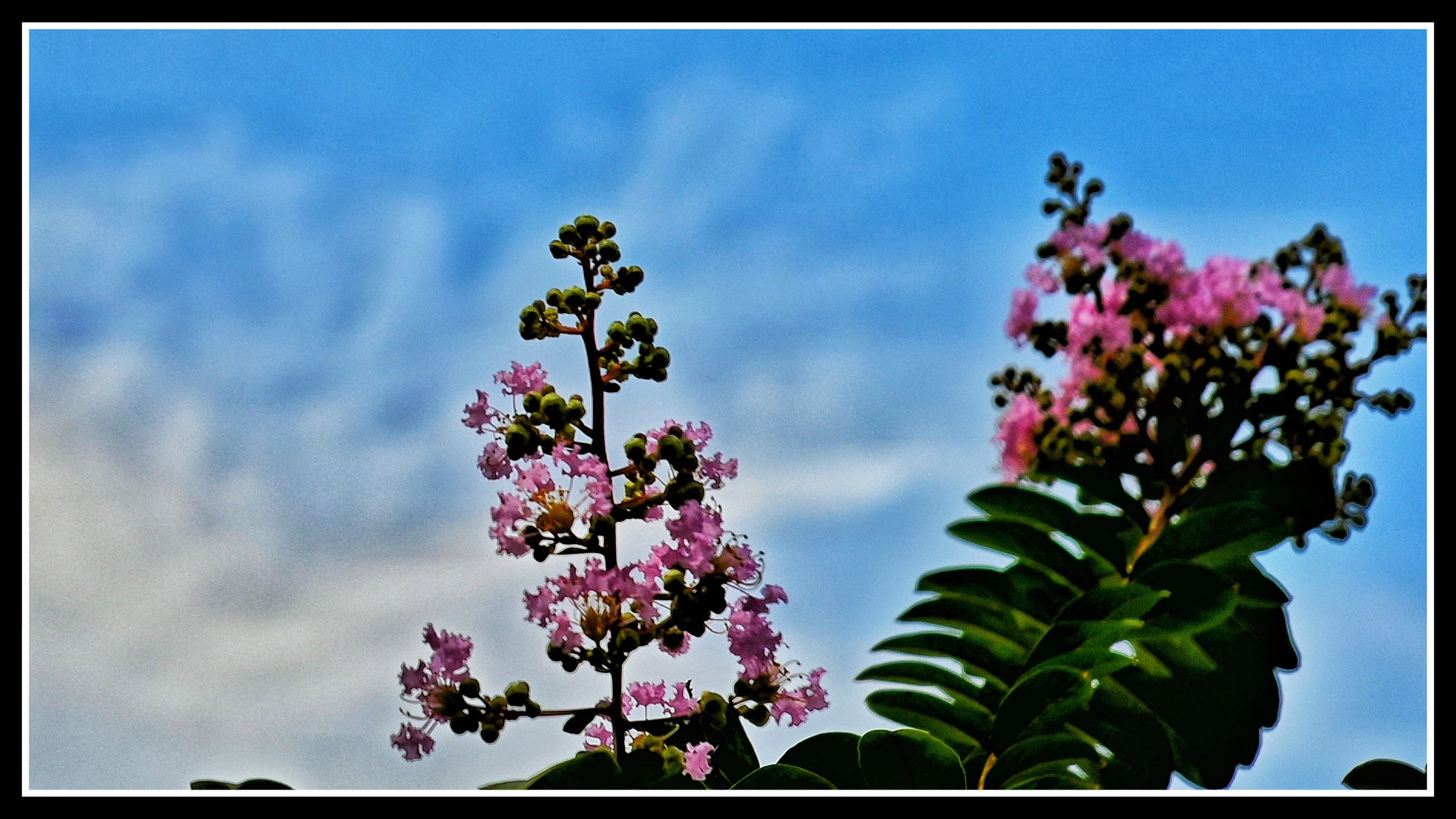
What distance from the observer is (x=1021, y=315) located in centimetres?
328

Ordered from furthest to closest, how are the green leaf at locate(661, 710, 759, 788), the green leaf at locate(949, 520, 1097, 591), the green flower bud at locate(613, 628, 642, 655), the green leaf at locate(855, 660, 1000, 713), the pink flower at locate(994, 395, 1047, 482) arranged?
the pink flower at locate(994, 395, 1047, 482) < the green leaf at locate(949, 520, 1097, 591) < the green leaf at locate(855, 660, 1000, 713) < the green leaf at locate(661, 710, 759, 788) < the green flower bud at locate(613, 628, 642, 655)

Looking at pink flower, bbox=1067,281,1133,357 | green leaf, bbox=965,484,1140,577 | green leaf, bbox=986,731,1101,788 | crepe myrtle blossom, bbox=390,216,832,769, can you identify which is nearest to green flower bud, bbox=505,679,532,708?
crepe myrtle blossom, bbox=390,216,832,769

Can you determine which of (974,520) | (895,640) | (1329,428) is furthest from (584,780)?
(1329,428)

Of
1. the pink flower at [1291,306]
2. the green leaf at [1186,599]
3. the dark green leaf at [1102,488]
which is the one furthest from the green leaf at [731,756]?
the pink flower at [1291,306]

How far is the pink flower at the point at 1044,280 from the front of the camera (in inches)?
127

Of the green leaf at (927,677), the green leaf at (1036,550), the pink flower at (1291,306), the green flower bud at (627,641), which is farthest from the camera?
the pink flower at (1291,306)

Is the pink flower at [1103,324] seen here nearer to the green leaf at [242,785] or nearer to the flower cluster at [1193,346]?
the flower cluster at [1193,346]

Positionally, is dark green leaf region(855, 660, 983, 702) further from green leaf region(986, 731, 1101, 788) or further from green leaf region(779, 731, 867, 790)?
green leaf region(779, 731, 867, 790)

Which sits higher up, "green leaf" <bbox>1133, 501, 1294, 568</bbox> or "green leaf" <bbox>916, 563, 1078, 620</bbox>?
"green leaf" <bbox>1133, 501, 1294, 568</bbox>

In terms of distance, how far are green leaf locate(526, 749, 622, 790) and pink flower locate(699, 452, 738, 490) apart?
48 cm

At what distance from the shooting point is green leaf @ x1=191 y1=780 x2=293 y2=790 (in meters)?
2.11

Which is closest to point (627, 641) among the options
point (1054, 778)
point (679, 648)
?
point (679, 648)

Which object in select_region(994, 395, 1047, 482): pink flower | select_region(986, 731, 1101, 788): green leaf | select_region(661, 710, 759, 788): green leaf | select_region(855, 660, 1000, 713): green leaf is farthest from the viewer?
select_region(994, 395, 1047, 482): pink flower

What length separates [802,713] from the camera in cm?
206
